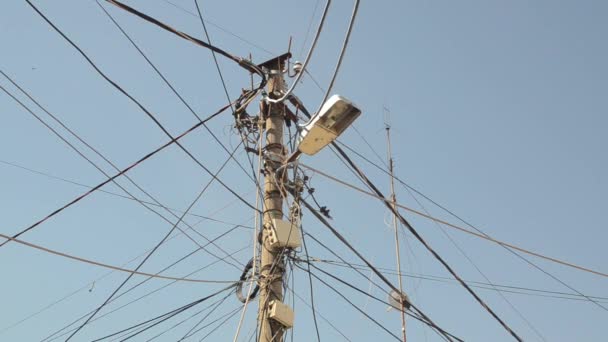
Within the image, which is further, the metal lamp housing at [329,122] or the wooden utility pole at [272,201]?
the wooden utility pole at [272,201]

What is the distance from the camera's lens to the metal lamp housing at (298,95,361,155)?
20.8 ft

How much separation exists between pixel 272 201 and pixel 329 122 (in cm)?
187

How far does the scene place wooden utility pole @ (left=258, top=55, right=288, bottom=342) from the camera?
280 inches

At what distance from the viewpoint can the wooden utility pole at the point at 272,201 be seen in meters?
7.10

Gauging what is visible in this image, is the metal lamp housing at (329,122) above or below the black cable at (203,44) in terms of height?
below

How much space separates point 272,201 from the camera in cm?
799

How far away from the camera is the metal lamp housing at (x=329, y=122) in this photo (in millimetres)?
6344

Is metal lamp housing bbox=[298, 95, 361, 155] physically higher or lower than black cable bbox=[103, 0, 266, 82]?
lower

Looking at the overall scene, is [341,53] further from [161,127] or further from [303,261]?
[303,261]

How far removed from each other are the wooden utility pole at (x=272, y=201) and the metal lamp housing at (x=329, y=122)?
4.79 ft

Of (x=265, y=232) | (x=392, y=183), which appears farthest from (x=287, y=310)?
(x=392, y=183)

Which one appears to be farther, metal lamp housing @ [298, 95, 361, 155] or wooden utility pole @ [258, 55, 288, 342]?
wooden utility pole @ [258, 55, 288, 342]

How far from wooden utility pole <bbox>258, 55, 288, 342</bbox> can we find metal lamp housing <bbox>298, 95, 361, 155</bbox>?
146cm

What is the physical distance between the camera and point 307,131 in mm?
6586
